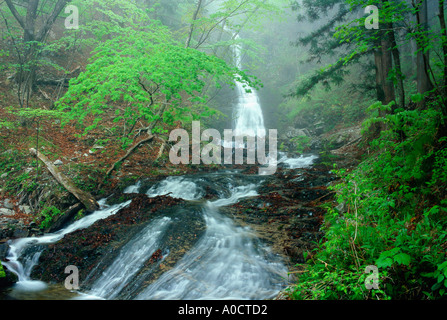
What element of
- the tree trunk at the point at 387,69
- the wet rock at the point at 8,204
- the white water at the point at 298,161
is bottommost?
the wet rock at the point at 8,204

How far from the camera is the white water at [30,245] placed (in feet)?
16.1

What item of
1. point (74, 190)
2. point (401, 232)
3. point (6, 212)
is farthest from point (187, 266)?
point (6, 212)

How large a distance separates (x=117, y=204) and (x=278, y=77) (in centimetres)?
2700

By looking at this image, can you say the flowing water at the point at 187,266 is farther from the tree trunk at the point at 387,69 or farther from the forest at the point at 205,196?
the tree trunk at the point at 387,69

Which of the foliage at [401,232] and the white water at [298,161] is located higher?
the white water at [298,161]

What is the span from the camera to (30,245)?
592cm

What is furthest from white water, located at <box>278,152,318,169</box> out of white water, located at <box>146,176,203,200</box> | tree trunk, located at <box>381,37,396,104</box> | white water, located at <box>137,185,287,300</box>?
white water, located at <box>137,185,287,300</box>

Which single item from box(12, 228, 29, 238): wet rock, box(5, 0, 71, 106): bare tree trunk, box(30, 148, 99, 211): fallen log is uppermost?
box(5, 0, 71, 106): bare tree trunk

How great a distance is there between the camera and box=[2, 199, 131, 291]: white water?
4910 millimetres

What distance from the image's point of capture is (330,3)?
35.9 ft

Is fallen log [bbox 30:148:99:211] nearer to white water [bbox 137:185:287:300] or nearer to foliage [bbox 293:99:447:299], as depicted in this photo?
white water [bbox 137:185:287:300]

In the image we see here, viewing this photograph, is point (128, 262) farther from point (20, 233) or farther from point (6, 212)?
point (6, 212)

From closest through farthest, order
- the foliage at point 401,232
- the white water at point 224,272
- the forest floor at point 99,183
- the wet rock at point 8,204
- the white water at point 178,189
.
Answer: the foliage at point 401,232 → the white water at point 224,272 → the forest floor at point 99,183 → the wet rock at point 8,204 → the white water at point 178,189

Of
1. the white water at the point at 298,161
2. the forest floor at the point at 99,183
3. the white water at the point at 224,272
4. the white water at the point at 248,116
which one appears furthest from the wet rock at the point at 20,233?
the white water at the point at 248,116
